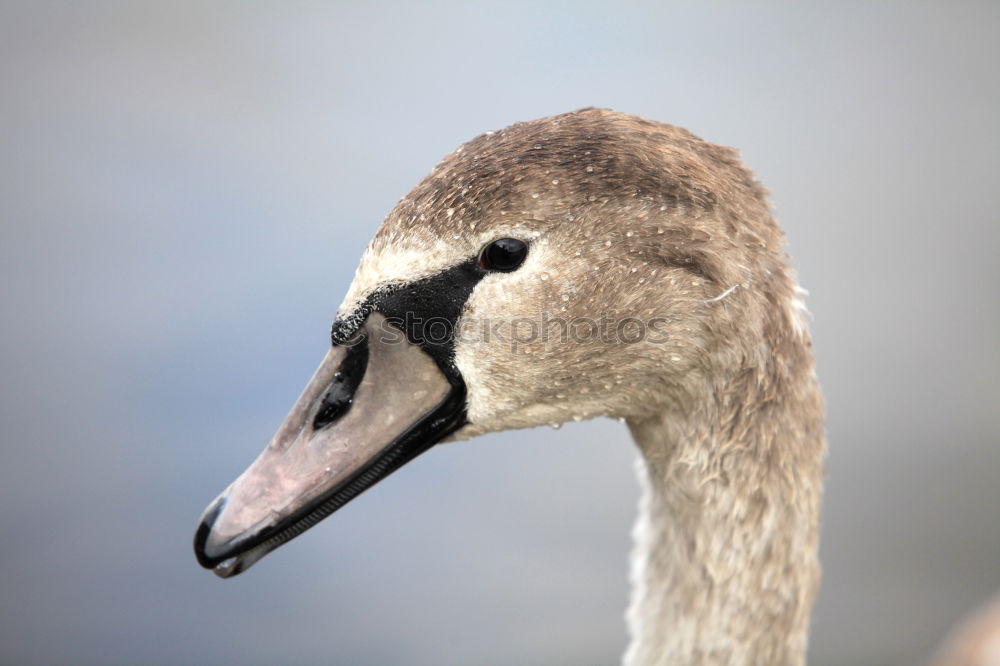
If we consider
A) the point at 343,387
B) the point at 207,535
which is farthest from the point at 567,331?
the point at 207,535

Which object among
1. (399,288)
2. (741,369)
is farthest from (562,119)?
(741,369)

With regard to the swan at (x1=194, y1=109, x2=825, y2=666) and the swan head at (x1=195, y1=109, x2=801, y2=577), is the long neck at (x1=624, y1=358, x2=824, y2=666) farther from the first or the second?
the swan head at (x1=195, y1=109, x2=801, y2=577)

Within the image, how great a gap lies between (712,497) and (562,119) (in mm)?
883

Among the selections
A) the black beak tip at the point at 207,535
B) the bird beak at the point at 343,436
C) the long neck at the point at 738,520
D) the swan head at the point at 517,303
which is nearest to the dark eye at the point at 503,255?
the swan head at the point at 517,303

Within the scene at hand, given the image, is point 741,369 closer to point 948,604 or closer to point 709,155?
point 709,155

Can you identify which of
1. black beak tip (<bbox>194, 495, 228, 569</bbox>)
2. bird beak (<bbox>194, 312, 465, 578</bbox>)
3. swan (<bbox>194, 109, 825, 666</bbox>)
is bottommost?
black beak tip (<bbox>194, 495, 228, 569</bbox>)

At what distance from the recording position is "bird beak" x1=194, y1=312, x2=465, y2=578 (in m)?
1.63

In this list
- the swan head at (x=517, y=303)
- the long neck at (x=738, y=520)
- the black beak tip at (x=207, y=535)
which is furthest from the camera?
the long neck at (x=738, y=520)

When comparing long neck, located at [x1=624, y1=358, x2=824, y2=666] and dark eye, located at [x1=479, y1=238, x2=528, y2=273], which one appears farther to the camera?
long neck, located at [x1=624, y1=358, x2=824, y2=666]

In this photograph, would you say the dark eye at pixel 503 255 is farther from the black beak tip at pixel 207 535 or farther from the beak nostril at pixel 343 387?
the black beak tip at pixel 207 535

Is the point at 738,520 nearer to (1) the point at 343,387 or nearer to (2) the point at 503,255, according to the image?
(2) the point at 503,255

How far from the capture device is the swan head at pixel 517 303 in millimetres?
1688

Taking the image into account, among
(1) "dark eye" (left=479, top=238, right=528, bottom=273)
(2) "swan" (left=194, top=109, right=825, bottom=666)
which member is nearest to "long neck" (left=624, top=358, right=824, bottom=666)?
(2) "swan" (left=194, top=109, right=825, bottom=666)

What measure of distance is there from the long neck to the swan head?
16cm
